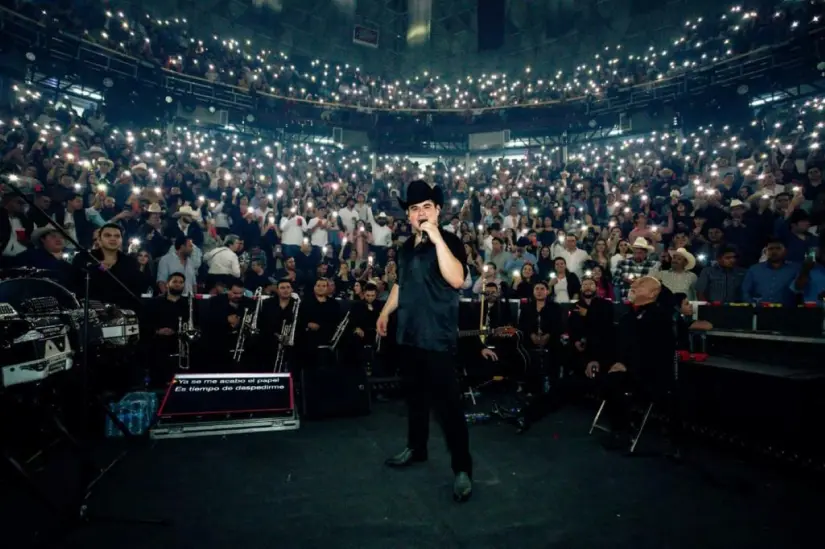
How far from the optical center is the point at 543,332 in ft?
25.4

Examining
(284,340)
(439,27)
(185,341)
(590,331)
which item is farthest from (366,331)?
(439,27)

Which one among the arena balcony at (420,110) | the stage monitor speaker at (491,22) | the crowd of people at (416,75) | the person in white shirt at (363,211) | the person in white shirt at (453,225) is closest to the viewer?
the person in white shirt at (453,225)

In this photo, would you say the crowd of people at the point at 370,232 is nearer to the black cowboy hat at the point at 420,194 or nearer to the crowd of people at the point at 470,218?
the crowd of people at the point at 470,218

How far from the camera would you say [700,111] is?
1811 cm

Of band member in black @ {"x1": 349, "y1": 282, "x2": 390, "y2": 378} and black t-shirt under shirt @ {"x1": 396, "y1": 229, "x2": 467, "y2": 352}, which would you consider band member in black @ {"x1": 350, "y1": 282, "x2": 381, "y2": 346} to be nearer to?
band member in black @ {"x1": 349, "y1": 282, "x2": 390, "y2": 378}

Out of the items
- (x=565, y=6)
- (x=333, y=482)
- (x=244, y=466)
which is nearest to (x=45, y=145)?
(x=244, y=466)

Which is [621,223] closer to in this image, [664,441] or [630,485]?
[664,441]

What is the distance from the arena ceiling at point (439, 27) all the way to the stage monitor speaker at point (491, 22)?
489cm

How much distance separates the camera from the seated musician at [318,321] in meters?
7.18

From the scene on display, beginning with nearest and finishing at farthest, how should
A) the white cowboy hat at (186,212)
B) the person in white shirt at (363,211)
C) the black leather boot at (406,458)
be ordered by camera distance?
the black leather boot at (406,458), the white cowboy hat at (186,212), the person in white shirt at (363,211)

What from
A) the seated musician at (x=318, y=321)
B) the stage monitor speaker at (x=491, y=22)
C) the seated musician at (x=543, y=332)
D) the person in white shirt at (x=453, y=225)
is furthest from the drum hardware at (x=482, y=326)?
the stage monitor speaker at (x=491, y=22)

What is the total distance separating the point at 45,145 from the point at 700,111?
2195 cm

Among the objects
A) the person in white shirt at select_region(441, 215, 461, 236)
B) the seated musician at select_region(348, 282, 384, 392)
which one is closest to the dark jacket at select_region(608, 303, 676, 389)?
the seated musician at select_region(348, 282, 384, 392)

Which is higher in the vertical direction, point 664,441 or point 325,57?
point 325,57
